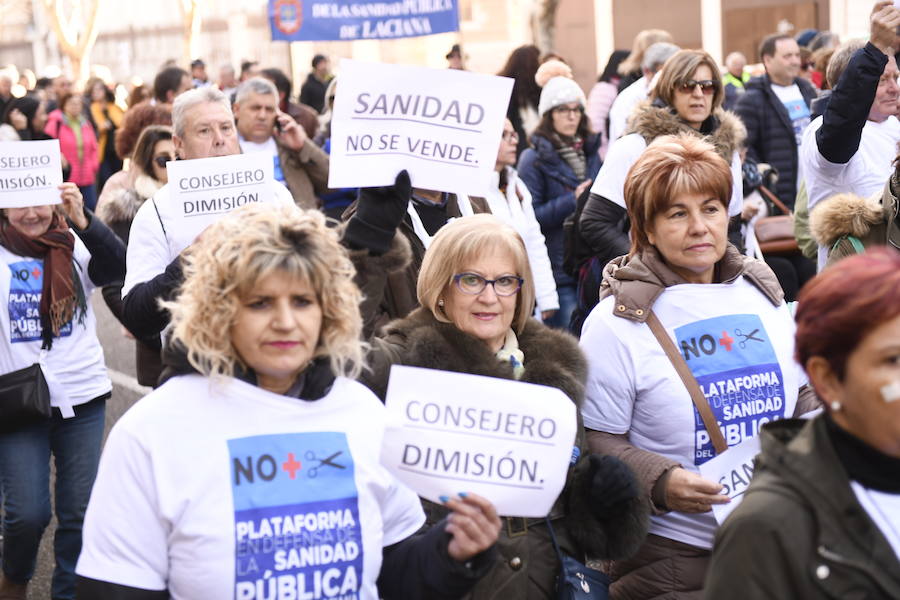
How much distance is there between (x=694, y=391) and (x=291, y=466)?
52.9 inches

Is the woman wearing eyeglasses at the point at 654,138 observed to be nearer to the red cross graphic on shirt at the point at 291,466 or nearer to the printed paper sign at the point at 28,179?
the printed paper sign at the point at 28,179

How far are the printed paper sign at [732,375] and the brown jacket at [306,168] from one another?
3773mm

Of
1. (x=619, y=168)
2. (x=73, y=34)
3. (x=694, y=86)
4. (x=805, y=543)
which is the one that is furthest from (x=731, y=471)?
(x=73, y=34)

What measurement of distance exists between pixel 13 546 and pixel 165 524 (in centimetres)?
270

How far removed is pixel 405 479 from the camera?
2910mm

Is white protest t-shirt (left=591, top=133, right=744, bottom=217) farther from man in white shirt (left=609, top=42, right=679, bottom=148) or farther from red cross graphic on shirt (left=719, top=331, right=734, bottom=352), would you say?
man in white shirt (left=609, top=42, right=679, bottom=148)

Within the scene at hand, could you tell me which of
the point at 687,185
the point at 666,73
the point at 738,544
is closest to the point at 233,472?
the point at 738,544

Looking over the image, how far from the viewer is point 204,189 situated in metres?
4.65

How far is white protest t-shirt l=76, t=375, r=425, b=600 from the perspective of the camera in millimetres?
2703

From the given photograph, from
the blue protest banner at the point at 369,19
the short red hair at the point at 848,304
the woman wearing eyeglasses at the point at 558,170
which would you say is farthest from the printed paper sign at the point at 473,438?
the blue protest banner at the point at 369,19

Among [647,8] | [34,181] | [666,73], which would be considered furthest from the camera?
[647,8]

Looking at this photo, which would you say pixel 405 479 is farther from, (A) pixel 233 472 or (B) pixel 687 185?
(B) pixel 687 185

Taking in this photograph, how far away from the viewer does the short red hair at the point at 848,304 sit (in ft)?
7.13

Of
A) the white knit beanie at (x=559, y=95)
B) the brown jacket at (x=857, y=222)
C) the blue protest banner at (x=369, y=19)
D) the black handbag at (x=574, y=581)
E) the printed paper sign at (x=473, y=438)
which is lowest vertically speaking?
the black handbag at (x=574, y=581)
